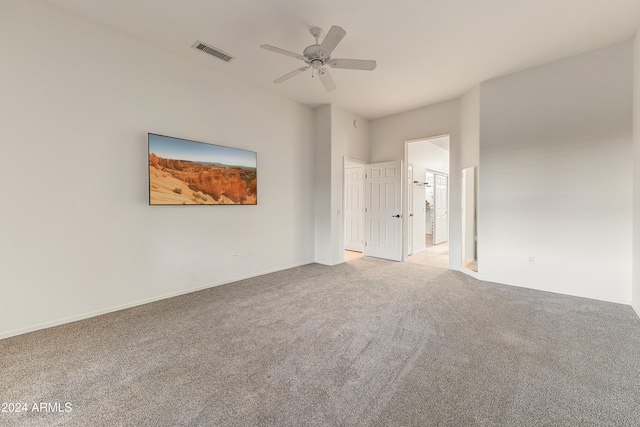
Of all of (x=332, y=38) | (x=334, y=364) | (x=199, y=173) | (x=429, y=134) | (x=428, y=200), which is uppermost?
(x=332, y=38)

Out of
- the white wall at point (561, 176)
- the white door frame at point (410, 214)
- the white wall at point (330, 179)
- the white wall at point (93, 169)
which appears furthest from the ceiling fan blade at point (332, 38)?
the white door frame at point (410, 214)

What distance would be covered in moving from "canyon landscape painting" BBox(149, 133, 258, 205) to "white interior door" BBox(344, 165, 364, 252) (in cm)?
304

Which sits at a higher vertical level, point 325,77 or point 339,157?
point 325,77

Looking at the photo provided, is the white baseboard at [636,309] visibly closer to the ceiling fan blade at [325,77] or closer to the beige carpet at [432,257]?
the beige carpet at [432,257]

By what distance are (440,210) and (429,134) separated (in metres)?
3.31

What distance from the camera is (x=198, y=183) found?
3551mm

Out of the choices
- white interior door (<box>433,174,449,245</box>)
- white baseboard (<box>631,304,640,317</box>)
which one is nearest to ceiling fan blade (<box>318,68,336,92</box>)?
white baseboard (<box>631,304,640,317</box>)

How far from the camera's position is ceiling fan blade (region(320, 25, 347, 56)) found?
229cm

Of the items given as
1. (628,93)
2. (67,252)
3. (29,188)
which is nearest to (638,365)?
(628,93)

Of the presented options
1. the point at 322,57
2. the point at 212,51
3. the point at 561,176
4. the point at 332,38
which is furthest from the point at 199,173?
the point at 561,176

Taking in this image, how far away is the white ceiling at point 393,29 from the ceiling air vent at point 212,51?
0.26 ft

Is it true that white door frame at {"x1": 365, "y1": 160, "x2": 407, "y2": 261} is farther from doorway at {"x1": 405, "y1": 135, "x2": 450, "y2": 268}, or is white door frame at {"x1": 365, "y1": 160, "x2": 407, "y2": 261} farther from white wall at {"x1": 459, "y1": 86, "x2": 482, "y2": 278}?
white wall at {"x1": 459, "y1": 86, "x2": 482, "y2": 278}

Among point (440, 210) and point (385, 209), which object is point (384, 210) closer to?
point (385, 209)

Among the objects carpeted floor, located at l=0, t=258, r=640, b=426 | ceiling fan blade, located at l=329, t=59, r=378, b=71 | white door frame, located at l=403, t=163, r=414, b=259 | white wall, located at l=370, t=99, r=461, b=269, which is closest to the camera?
carpeted floor, located at l=0, t=258, r=640, b=426
